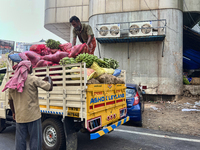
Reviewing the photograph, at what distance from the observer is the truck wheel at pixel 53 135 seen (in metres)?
3.32

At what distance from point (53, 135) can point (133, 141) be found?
2116 mm

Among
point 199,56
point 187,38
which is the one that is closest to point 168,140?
point 187,38

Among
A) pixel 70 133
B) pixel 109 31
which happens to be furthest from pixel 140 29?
pixel 70 133

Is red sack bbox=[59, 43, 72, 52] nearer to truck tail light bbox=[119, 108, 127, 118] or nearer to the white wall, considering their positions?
truck tail light bbox=[119, 108, 127, 118]

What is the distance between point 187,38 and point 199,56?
3323mm

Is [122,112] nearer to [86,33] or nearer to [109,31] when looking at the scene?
[86,33]

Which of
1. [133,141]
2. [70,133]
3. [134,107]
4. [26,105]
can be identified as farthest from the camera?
[134,107]

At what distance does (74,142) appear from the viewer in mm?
3338

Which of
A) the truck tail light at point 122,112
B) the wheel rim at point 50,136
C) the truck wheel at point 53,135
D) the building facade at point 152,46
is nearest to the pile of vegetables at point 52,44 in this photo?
the truck wheel at point 53,135

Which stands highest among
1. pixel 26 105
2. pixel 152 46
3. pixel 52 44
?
pixel 152 46

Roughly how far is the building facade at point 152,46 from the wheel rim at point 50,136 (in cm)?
863

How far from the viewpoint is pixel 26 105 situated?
8.78 feet

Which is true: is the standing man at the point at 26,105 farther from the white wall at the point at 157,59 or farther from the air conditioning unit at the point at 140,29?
the white wall at the point at 157,59

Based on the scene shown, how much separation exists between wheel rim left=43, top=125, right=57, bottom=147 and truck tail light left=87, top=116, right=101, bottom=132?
0.86m
